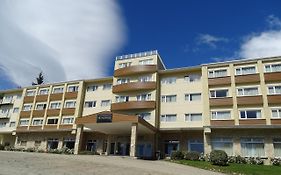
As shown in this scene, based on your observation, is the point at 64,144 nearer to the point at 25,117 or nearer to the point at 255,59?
the point at 25,117

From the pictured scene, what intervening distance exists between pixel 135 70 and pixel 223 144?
18.0 m

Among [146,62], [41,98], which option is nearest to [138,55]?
[146,62]

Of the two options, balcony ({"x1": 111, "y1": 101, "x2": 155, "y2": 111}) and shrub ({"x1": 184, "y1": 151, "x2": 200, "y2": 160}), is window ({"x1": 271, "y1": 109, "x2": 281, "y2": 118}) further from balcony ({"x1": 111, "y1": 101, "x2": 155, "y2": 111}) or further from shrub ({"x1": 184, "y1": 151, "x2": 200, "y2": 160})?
balcony ({"x1": 111, "y1": 101, "x2": 155, "y2": 111})

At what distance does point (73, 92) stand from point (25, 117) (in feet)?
38.3

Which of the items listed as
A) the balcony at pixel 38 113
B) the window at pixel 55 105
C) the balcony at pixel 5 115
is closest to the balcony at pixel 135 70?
the window at pixel 55 105

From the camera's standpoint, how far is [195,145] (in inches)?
1505

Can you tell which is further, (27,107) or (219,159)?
(27,107)

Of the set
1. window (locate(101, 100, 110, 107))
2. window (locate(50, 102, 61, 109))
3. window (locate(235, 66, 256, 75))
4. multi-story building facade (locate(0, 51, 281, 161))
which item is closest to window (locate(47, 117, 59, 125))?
multi-story building facade (locate(0, 51, 281, 161))

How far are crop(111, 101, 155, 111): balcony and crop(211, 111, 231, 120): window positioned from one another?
8981mm

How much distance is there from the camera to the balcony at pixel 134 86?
41.8 m

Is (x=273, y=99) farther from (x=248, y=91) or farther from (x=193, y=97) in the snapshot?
(x=193, y=97)

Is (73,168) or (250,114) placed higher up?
(250,114)

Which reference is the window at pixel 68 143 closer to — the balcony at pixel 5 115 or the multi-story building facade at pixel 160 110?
the multi-story building facade at pixel 160 110

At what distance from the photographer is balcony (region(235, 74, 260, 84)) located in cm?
3597
